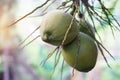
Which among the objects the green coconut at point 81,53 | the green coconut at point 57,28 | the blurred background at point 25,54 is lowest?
the blurred background at point 25,54

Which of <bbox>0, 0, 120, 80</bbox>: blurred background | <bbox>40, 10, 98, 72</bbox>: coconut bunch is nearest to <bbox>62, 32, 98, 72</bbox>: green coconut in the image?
<bbox>40, 10, 98, 72</bbox>: coconut bunch

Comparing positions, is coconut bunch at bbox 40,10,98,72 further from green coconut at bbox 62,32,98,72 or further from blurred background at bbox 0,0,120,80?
blurred background at bbox 0,0,120,80

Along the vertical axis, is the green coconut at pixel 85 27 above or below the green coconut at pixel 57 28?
below

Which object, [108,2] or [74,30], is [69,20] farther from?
[108,2]

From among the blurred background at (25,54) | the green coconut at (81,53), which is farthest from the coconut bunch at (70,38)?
the blurred background at (25,54)

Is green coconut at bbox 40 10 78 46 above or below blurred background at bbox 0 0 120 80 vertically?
above

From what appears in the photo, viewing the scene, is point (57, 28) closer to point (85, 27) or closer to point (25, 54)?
point (85, 27)

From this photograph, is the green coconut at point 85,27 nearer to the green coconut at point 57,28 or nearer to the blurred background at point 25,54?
the green coconut at point 57,28

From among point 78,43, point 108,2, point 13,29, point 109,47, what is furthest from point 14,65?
point 78,43
